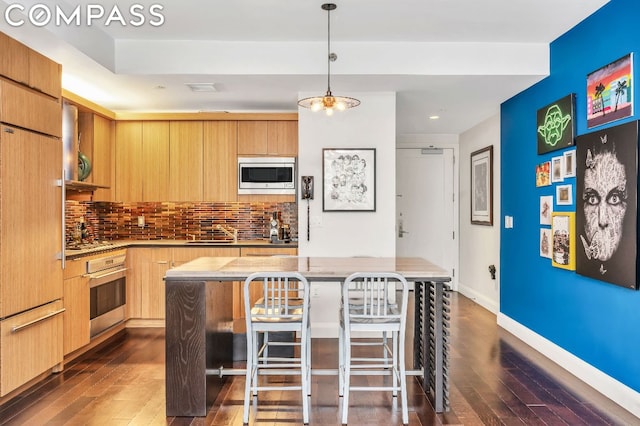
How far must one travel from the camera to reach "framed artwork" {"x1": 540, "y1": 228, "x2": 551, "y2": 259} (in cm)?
420

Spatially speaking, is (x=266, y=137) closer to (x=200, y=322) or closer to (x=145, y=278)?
(x=145, y=278)

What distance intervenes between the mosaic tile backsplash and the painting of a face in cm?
331

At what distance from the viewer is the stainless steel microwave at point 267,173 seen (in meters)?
5.45

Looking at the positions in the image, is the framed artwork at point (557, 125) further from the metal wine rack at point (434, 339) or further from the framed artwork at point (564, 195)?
the metal wine rack at point (434, 339)

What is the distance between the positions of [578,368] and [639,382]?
71 centimetres

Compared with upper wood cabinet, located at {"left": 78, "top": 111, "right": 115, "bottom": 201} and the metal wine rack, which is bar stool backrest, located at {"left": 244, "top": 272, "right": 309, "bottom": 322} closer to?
the metal wine rack

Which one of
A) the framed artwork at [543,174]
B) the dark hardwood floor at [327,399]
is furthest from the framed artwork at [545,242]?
the dark hardwood floor at [327,399]

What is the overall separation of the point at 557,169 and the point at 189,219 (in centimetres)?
413

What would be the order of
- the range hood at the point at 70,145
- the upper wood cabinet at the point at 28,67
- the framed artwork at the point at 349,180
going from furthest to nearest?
the framed artwork at the point at 349,180 → the range hood at the point at 70,145 → the upper wood cabinet at the point at 28,67

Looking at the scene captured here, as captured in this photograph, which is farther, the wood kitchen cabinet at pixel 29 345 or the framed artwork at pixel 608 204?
the wood kitchen cabinet at pixel 29 345

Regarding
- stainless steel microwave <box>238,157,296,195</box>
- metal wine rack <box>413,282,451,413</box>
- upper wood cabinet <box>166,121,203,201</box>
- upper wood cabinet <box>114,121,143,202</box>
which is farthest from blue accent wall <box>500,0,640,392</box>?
upper wood cabinet <box>114,121,143,202</box>

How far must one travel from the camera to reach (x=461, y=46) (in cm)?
421

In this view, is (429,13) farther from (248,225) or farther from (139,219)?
(139,219)

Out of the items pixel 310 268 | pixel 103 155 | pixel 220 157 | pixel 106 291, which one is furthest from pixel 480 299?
pixel 103 155
